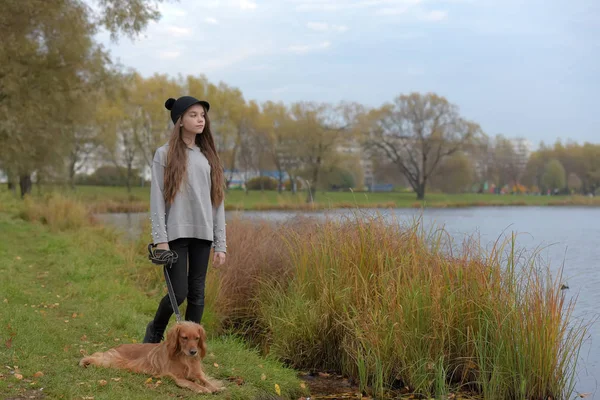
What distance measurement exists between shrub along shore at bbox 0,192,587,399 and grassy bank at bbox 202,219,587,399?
0.04 feet

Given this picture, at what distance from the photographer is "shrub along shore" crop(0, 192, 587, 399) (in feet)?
16.7

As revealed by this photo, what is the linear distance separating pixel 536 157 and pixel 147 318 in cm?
8229

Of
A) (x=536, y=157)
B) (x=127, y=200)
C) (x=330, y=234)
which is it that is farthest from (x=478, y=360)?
(x=536, y=157)

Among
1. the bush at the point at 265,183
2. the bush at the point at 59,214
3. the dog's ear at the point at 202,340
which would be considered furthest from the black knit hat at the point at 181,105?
the bush at the point at 265,183

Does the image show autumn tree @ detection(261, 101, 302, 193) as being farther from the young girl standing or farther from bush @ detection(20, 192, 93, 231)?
the young girl standing

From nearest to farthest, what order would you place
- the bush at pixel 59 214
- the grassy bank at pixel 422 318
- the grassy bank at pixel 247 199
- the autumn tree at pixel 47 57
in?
1. the grassy bank at pixel 422 318
2. the autumn tree at pixel 47 57
3. the bush at pixel 59 214
4. the grassy bank at pixel 247 199

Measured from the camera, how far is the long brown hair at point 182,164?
4.39m

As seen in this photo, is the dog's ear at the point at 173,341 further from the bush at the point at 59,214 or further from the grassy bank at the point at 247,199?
the bush at the point at 59,214

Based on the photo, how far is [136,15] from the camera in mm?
14789

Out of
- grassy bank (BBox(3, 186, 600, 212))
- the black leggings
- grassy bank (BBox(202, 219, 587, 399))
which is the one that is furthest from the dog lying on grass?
grassy bank (BBox(3, 186, 600, 212))

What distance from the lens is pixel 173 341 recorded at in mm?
4180

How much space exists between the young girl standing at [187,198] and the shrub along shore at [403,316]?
867 mm

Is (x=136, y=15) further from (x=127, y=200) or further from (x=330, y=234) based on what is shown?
(x=127, y=200)

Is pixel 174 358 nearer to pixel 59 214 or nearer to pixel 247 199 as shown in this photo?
pixel 59 214
